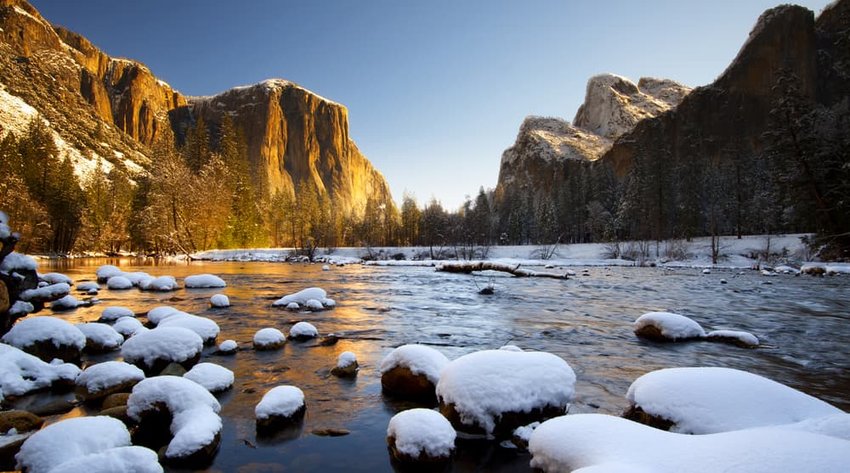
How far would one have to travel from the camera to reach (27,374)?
512 cm

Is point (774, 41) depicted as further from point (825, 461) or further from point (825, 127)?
point (825, 461)

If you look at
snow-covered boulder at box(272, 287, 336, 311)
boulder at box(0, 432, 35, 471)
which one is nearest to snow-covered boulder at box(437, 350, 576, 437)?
boulder at box(0, 432, 35, 471)

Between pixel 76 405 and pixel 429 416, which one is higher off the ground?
pixel 429 416

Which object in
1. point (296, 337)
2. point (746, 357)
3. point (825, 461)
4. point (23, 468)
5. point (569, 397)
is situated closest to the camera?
point (825, 461)

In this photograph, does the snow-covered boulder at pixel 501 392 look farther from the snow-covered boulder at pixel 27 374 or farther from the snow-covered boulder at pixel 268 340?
the snow-covered boulder at pixel 27 374

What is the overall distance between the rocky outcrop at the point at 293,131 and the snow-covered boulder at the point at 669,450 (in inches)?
6175

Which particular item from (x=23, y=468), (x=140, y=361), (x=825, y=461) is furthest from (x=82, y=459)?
(x=825, y=461)

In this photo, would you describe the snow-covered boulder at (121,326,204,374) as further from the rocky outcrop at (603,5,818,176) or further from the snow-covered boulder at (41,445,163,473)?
the rocky outcrop at (603,5,818,176)

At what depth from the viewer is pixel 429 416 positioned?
3.70 m

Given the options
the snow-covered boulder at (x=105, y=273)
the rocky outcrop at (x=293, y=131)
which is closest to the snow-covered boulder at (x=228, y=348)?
the snow-covered boulder at (x=105, y=273)

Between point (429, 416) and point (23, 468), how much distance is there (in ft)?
10.5

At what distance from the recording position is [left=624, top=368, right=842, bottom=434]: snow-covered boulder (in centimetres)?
344

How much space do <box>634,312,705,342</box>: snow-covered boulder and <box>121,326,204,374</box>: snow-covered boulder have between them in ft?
28.6

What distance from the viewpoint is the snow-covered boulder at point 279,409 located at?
4.12 metres
